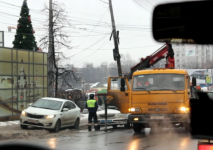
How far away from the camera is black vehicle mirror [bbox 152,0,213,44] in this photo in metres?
2.27

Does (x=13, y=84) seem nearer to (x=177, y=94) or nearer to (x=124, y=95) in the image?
(x=124, y=95)

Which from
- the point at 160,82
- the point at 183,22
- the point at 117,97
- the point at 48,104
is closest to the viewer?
the point at 183,22

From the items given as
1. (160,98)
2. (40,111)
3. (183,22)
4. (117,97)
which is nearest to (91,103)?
(117,97)

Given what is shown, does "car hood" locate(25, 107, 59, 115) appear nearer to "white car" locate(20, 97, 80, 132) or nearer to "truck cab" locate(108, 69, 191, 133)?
"white car" locate(20, 97, 80, 132)

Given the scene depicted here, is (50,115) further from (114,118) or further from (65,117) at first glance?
(114,118)

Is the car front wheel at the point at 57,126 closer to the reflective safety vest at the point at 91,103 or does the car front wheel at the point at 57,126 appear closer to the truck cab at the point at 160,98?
the reflective safety vest at the point at 91,103

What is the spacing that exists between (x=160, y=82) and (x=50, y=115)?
5.02 m

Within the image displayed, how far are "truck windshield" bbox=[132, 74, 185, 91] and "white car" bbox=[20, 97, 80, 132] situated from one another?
4.04 meters

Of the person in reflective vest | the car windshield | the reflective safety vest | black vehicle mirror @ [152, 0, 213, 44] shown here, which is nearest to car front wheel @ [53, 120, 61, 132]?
the car windshield

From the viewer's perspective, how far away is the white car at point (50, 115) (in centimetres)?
1703

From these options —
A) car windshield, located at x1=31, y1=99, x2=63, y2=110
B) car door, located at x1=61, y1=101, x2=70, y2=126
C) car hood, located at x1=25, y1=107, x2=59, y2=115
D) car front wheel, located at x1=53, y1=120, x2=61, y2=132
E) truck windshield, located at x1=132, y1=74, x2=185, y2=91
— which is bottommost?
car front wheel, located at x1=53, y1=120, x2=61, y2=132

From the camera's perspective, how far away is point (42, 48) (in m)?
34.6

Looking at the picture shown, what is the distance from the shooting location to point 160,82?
15211 millimetres

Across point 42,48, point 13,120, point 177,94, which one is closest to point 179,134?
point 177,94
